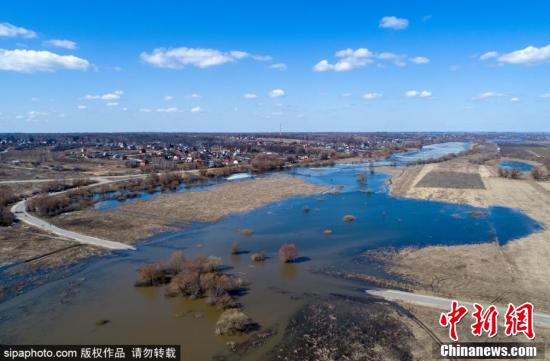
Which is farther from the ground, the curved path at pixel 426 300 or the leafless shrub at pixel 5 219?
the leafless shrub at pixel 5 219

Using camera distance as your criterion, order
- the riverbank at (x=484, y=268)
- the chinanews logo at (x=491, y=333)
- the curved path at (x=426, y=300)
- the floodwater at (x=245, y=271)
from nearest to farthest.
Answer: the chinanews logo at (x=491, y=333) < the floodwater at (x=245, y=271) < the curved path at (x=426, y=300) < the riverbank at (x=484, y=268)

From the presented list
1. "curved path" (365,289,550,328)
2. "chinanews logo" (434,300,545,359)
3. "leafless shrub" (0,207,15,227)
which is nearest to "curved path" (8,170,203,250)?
"leafless shrub" (0,207,15,227)

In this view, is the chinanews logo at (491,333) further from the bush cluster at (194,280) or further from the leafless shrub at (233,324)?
the bush cluster at (194,280)

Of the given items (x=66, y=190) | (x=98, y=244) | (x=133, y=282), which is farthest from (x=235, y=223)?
(x=66, y=190)

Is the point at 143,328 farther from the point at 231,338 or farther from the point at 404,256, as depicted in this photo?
the point at 404,256

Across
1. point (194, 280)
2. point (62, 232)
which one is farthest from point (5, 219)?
point (194, 280)

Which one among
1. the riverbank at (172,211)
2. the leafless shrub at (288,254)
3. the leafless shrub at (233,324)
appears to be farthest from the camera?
the riverbank at (172,211)

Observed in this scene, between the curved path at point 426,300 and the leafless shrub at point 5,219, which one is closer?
the curved path at point 426,300

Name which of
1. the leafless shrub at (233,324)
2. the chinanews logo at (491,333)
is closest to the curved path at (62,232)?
the leafless shrub at (233,324)
